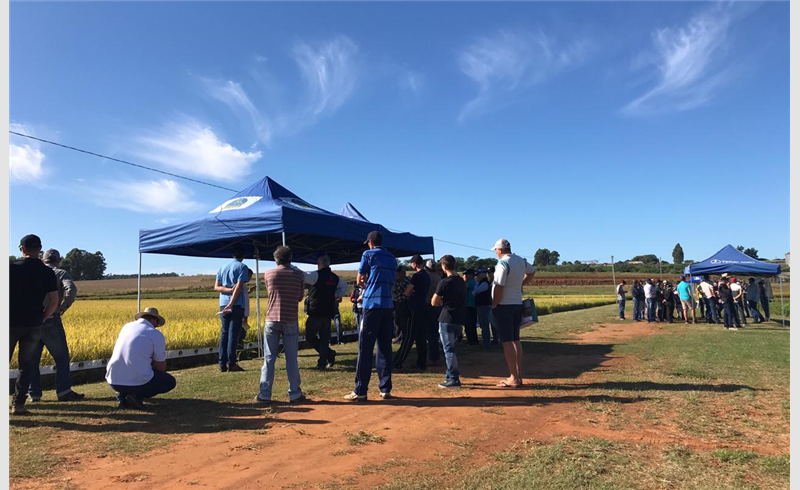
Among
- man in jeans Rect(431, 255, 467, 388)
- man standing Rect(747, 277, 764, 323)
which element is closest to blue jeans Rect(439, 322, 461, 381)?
man in jeans Rect(431, 255, 467, 388)

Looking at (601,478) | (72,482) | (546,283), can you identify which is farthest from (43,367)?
(546,283)

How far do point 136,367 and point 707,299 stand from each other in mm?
16047

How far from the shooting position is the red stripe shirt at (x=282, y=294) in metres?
5.02

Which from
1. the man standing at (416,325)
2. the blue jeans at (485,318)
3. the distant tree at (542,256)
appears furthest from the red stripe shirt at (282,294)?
the distant tree at (542,256)

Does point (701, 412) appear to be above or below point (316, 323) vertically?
below

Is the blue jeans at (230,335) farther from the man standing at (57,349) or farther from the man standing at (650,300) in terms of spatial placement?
the man standing at (650,300)

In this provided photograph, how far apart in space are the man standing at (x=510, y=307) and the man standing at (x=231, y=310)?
345 centimetres

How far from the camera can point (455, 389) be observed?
18.1 feet

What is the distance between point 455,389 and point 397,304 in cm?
188

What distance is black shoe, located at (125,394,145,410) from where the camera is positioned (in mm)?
4543

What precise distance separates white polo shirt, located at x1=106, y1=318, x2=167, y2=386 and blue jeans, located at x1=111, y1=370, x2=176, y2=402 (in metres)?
0.04

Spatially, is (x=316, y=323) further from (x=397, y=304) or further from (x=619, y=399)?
(x=619, y=399)

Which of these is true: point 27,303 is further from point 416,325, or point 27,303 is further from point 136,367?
point 416,325

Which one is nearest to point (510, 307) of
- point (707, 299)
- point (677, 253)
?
point (707, 299)
